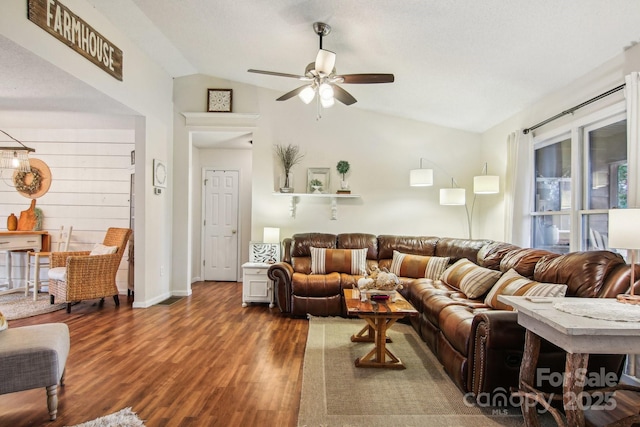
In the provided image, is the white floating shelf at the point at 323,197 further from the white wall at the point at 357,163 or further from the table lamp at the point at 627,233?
the table lamp at the point at 627,233

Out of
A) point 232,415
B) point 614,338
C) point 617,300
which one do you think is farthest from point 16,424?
point 617,300

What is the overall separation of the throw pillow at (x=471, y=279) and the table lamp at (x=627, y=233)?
1.20m

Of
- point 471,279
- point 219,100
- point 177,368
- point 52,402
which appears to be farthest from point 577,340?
point 219,100

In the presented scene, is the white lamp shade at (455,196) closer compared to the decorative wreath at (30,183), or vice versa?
the white lamp shade at (455,196)

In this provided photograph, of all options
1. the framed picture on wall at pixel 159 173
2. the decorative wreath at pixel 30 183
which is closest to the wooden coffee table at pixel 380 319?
the framed picture on wall at pixel 159 173

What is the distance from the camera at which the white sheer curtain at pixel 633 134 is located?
2369 millimetres

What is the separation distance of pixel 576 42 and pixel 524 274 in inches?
73.3

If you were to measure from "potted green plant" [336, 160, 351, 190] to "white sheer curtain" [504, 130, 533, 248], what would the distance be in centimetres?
217

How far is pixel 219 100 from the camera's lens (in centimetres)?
525

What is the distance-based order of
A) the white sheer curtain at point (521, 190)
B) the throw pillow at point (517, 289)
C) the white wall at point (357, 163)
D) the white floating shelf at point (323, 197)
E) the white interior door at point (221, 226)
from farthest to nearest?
the white interior door at point (221, 226), the white wall at point (357, 163), the white floating shelf at point (323, 197), the white sheer curtain at point (521, 190), the throw pillow at point (517, 289)

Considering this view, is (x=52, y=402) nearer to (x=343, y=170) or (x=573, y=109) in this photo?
(x=343, y=170)

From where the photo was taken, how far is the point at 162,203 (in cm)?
499

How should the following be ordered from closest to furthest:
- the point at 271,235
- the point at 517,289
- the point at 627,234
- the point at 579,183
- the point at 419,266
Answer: the point at 627,234, the point at 517,289, the point at 579,183, the point at 419,266, the point at 271,235

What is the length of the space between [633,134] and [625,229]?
88 cm
